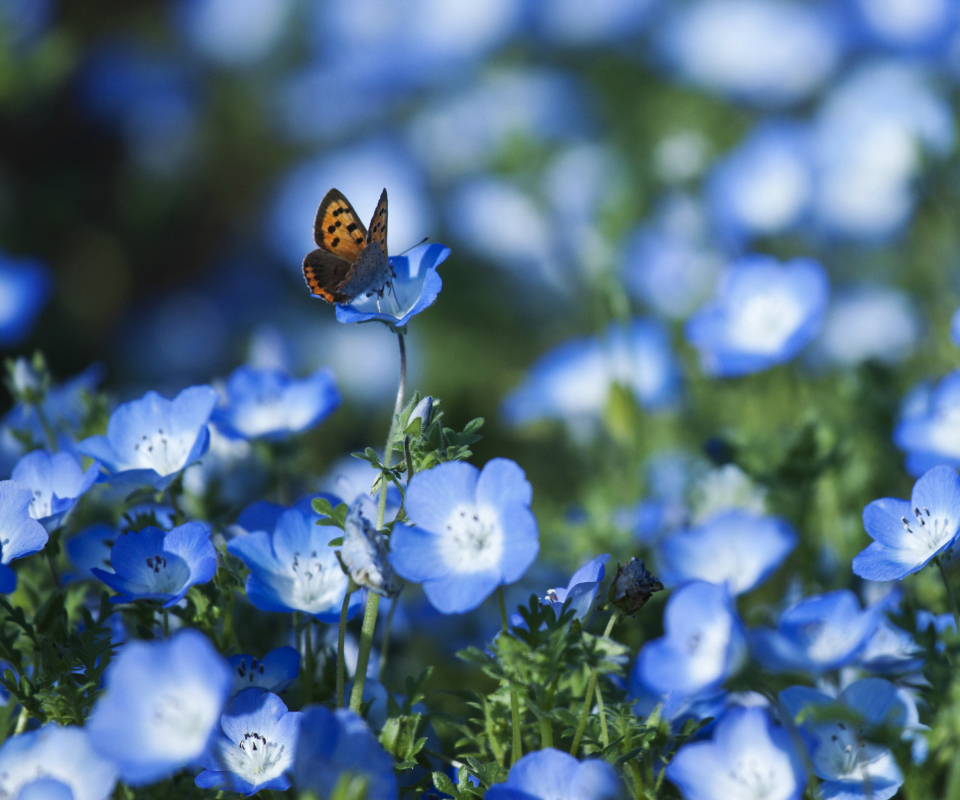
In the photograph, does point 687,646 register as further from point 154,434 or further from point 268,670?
point 154,434

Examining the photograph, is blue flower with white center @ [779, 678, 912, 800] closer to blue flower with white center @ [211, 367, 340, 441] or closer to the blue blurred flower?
blue flower with white center @ [211, 367, 340, 441]

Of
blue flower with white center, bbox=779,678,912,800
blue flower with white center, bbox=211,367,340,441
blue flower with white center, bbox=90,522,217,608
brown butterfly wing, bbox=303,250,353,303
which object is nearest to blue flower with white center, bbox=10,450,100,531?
blue flower with white center, bbox=90,522,217,608

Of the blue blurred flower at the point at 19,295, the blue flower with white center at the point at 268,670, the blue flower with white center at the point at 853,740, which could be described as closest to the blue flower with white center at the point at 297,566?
the blue flower with white center at the point at 268,670

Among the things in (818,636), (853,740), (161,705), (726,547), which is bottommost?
(726,547)

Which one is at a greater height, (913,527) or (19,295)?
(913,527)

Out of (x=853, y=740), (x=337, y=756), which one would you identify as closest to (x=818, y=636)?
(x=853, y=740)

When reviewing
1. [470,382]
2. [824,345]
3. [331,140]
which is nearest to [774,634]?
[824,345]
